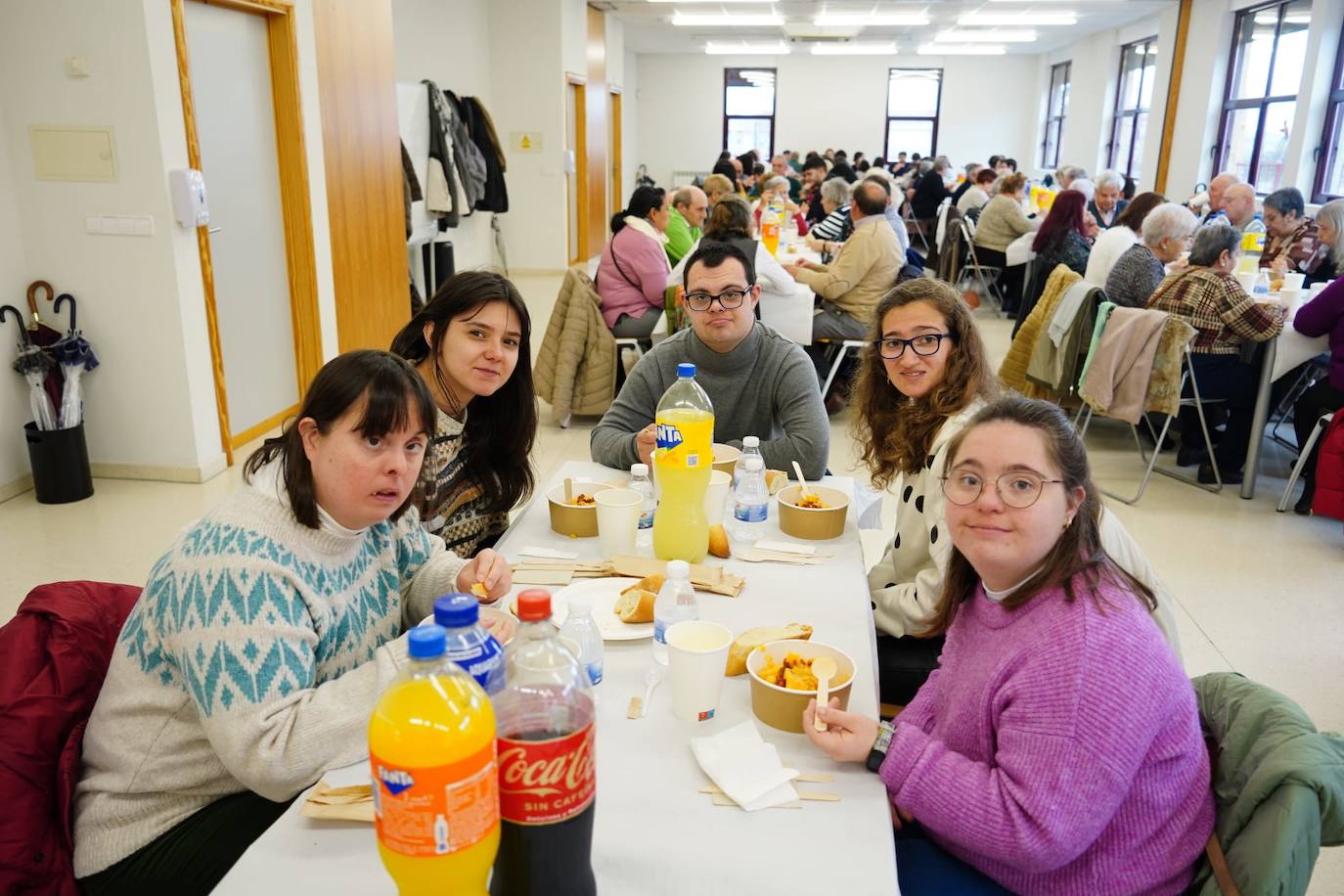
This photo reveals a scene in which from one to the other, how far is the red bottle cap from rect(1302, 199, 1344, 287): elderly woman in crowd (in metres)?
5.65

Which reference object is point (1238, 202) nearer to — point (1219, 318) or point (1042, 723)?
point (1219, 318)

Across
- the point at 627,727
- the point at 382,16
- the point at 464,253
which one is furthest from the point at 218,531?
the point at 464,253

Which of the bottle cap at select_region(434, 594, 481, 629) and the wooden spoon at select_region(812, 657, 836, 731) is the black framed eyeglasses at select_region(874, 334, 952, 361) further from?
the bottle cap at select_region(434, 594, 481, 629)

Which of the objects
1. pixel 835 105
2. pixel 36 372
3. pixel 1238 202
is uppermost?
pixel 835 105

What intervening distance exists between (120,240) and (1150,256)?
4.75m

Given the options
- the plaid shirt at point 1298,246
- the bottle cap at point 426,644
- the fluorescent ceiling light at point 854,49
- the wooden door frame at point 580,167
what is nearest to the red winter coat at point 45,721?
the bottle cap at point 426,644

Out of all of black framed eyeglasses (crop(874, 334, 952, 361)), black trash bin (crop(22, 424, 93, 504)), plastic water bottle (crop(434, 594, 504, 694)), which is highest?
black framed eyeglasses (crop(874, 334, 952, 361))

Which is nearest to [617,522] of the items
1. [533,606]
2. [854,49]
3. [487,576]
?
[487,576]

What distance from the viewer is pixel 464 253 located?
9.36 metres

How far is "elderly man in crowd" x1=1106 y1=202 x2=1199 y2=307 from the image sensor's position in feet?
15.8

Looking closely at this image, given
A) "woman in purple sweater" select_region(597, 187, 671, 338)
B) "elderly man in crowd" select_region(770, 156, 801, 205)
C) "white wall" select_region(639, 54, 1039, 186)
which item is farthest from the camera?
"white wall" select_region(639, 54, 1039, 186)

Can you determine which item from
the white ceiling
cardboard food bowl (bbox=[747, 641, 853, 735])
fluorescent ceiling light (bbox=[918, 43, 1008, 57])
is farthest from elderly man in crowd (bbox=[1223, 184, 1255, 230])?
fluorescent ceiling light (bbox=[918, 43, 1008, 57])

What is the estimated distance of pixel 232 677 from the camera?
1175 mm

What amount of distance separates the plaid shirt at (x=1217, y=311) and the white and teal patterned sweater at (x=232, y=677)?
411 cm
